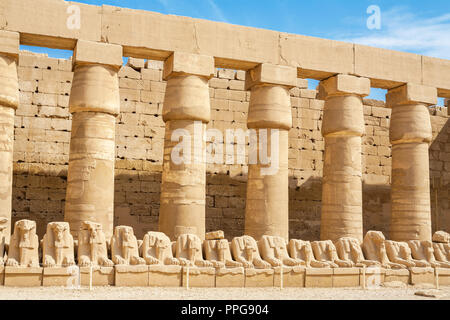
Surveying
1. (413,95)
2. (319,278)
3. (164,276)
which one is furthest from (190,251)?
(413,95)

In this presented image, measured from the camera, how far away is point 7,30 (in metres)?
→ 11.6

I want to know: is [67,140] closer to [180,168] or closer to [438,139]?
[180,168]

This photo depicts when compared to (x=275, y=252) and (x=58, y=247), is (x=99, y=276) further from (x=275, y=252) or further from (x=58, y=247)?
(x=275, y=252)

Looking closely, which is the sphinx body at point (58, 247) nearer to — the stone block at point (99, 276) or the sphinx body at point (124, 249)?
the stone block at point (99, 276)

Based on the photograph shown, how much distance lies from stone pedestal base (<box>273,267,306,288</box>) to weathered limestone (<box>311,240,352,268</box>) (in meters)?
0.75

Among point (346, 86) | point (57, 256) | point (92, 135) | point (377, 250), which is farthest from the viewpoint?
point (346, 86)

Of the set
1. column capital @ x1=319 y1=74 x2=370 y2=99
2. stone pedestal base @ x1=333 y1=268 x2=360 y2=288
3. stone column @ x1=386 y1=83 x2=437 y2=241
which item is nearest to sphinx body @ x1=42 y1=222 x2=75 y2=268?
stone pedestal base @ x1=333 y1=268 x2=360 y2=288

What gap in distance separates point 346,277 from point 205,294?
3151 millimetres

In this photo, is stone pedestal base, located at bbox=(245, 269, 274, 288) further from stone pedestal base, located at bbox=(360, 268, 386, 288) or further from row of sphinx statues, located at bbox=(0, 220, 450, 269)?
stone pedestal base, located at bbox=(360, 268, 386, 288)

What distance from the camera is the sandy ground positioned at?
7844 millimetres

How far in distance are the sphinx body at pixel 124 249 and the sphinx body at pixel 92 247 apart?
0.13m

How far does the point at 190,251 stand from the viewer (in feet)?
32.8

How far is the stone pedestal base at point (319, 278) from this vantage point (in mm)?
10328
